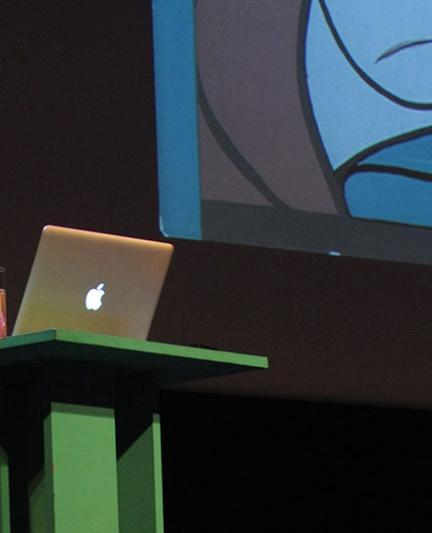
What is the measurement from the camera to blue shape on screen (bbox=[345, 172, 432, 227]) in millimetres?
3379

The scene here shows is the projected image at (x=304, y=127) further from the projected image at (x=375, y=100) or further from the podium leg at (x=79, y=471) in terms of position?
the podium leg at (x=79, y=471)

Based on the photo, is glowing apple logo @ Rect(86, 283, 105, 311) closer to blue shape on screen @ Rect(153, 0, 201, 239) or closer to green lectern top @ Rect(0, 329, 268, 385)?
green lectern top @ Rect(0, 329, 268, 385)

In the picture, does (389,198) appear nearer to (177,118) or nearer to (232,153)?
(232,153)

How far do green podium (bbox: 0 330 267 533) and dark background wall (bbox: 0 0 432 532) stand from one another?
848mm

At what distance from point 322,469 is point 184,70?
3.54ft

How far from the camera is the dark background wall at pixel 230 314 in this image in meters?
2.87

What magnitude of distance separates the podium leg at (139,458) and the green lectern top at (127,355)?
0.04m

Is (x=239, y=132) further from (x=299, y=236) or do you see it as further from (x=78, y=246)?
(x=78, y=246)

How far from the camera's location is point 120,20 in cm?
304

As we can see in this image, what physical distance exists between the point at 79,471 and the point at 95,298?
25 cm

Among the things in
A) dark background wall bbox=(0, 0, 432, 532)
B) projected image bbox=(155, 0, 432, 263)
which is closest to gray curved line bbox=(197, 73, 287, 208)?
projected image bbox=(155, 0, 432, 263)

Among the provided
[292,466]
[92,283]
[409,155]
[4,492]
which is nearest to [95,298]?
[92,283]

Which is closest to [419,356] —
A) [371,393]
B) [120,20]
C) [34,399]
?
[371,393]

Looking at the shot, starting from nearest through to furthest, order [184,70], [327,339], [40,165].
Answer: [40,165] → [184,70] → [327,339]
